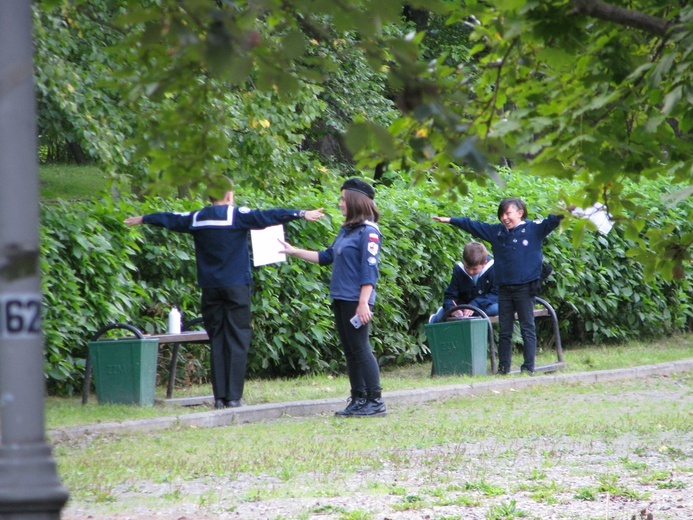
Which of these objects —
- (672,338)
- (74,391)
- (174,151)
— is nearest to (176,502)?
(174,151)

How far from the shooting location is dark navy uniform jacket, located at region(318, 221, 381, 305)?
362 inches

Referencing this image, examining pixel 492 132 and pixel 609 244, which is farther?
pixel 609 244

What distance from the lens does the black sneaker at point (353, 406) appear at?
9.52 m

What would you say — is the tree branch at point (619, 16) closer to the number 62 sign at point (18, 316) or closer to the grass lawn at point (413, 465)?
the number 62 sign at point (18, 316)

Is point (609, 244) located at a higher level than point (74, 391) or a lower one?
higher

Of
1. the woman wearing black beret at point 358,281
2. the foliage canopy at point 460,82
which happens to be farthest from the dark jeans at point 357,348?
the foliage canopy at point 460,82

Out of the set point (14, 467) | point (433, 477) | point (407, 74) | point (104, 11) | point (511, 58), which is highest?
point (104, 11)

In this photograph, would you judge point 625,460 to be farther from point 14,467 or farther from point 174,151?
point 14,467

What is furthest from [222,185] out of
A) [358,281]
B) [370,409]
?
[370,409]

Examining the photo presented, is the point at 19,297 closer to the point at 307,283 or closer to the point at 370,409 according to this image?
the point at 370,409

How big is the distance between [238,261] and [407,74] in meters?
7.11

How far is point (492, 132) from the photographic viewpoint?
14.3ft

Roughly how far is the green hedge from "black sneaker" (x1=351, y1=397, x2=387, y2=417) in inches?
74.2

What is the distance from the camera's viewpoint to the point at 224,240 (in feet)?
31.6
